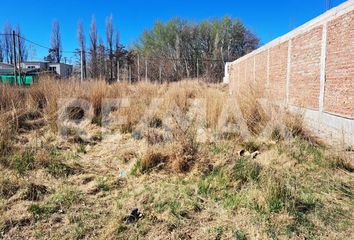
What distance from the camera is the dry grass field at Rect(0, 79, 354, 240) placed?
194cm

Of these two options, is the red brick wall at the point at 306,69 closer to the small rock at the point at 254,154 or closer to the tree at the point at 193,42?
the small rock at the point at 254,154

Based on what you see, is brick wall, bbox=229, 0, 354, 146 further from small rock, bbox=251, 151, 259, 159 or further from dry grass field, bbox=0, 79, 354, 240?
small rock, bbox=251, 151, 259, 159

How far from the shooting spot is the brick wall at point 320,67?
13.7ft

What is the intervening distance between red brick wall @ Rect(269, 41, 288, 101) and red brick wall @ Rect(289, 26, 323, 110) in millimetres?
498

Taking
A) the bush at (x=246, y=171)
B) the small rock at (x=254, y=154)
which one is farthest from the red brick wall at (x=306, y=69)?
the bush at (x=246, y=171)

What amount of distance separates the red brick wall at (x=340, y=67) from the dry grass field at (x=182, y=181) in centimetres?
75

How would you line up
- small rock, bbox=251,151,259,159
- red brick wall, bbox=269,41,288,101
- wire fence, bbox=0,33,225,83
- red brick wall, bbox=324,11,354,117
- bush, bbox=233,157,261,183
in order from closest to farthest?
bush, bbox=233,157,261,183
small rock, bbox=251,151,259,159
red brick wall, bbox=324,11,354,117
red brick wall, bbox=269,41,288,101
wire fence, bbox=0,33,225,83

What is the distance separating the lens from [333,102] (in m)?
4.54

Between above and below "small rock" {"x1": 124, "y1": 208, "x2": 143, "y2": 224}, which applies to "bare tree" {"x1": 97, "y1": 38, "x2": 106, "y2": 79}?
above

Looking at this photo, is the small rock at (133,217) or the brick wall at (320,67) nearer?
the small rock at (133,217)

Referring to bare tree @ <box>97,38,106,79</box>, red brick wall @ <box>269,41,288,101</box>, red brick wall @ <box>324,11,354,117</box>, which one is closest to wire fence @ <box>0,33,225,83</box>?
bare tree @ <box>97,38,106,79</box>

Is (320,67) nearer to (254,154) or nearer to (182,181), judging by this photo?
(254,154)

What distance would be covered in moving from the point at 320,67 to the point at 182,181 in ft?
12.9

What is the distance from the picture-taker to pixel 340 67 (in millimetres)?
4359
